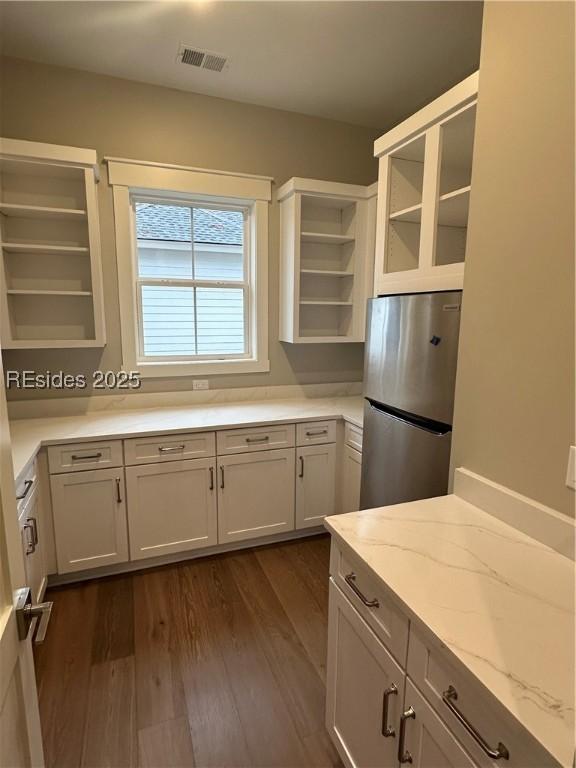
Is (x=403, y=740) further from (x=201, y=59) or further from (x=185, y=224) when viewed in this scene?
(x=201, y=59)

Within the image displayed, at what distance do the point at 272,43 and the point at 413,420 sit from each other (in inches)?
82.7

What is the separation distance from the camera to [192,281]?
117 inches

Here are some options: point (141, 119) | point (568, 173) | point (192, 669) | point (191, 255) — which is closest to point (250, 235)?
point (191, 255)

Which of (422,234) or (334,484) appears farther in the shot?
(334,484)

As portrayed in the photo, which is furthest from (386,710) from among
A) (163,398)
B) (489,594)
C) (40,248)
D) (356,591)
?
(40,248)

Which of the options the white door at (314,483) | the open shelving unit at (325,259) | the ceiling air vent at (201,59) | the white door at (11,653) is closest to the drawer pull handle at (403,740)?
the white door at (11,653)

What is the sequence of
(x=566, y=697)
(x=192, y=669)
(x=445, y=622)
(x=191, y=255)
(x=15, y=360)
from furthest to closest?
(x=191, y=255)
(x=15, y=360)
(x=192, y=669)
(x=445, y=622)
(x=566, y=697)

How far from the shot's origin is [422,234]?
184cm

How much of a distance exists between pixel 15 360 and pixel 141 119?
1713mm

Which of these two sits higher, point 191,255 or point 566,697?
point 191,255

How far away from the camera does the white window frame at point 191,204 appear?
2660 mm

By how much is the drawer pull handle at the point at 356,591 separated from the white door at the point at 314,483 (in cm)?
152

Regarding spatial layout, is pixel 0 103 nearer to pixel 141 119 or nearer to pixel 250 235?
pixel 141 119

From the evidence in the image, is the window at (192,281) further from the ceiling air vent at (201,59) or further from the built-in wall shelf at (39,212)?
the ceiling air vent at (201,59)
